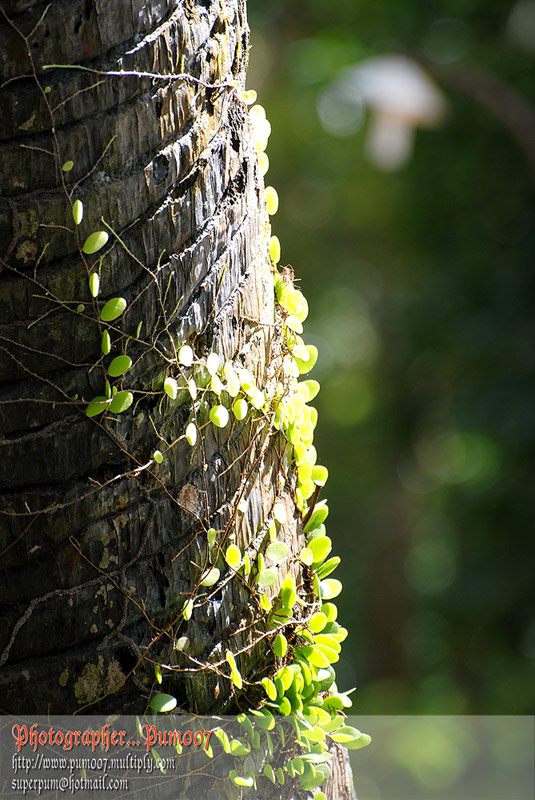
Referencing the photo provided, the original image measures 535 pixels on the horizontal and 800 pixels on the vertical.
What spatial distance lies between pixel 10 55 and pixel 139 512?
0.57 metres

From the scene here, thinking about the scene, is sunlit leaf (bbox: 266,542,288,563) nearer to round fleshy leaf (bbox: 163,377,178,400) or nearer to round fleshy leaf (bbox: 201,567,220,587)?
round fleshy leaf (bbox: 201,567,220,587)

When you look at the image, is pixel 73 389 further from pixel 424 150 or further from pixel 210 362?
pixel 424 150

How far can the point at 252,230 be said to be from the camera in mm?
1115

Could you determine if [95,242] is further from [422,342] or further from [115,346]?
[422,342]

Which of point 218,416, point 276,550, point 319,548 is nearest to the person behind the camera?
point 218,416

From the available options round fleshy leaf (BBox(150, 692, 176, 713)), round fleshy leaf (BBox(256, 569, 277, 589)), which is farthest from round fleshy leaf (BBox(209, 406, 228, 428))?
round fleshy leaf (BBox(150, 692, 176, 713))

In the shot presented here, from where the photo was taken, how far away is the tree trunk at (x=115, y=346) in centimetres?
87

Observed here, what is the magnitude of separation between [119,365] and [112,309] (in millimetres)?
69

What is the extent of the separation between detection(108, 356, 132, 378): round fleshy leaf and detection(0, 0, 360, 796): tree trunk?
0.6 inches

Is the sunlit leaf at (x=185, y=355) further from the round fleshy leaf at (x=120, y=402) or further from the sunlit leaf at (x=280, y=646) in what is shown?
the sunlit leaf at (x=280, y=646)

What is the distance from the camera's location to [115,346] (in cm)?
93

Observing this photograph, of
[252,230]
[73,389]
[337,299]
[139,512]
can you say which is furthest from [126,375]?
[337,299]

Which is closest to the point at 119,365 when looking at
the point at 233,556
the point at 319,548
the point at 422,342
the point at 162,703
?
the point at 233,556

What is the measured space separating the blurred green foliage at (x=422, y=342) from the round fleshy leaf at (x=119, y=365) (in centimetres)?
445
